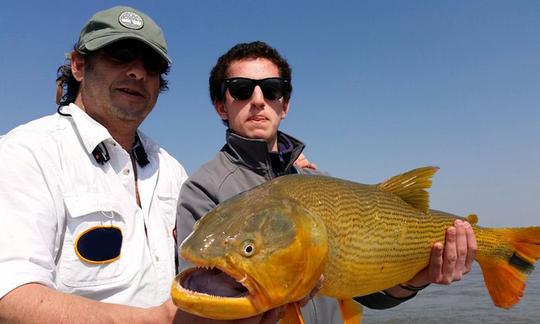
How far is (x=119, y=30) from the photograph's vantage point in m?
4.23

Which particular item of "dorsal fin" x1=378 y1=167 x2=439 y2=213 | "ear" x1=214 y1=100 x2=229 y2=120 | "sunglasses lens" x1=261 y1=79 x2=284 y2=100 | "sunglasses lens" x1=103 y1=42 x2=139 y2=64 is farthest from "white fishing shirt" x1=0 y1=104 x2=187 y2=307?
Answer: "dorsal fin" x1=378 y1=167 x2=439 y2=213

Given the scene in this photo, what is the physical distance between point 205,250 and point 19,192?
170 cm

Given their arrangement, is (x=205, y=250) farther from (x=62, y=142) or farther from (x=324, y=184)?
(x=62, y=142)

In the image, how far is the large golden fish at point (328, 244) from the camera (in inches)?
86.8

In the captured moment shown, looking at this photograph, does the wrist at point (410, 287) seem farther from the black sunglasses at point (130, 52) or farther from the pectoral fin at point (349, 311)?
the black sunglasses at point (130, 52)

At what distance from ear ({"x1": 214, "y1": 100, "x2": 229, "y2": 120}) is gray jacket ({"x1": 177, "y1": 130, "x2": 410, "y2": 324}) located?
0.43 meters

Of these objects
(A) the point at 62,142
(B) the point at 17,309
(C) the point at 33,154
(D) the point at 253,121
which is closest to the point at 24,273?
(B) the point at 17,309

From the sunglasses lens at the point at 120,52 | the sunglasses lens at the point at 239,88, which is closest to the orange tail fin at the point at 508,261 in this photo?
the sunglasses lens at the point at 239,88

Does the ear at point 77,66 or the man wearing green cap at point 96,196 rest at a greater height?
the ear at point 77,66

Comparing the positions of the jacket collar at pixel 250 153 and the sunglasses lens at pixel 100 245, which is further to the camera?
the jacket collar at pixel 250 153

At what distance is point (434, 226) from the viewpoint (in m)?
3.81

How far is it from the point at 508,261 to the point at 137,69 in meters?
3.94

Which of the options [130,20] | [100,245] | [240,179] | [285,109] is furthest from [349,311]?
[130,20]

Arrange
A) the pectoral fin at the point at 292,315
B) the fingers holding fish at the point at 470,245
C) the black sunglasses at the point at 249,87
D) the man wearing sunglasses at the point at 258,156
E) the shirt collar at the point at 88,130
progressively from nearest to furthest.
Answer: the pectoral fin at the point at 292,315
the man wearing sunglasses at the point at 258,156
the shirt collar at the point at 88,130
the fingers holding fish at the point at 470,245
the black sunglasses at the point at 249,87
